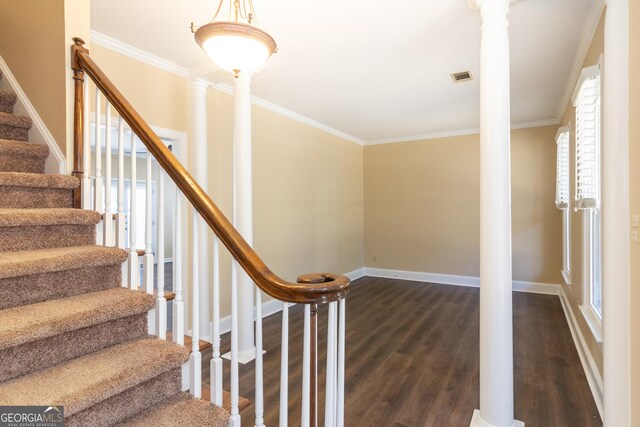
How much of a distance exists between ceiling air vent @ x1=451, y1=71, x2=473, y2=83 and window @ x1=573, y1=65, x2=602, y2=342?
0.97 m

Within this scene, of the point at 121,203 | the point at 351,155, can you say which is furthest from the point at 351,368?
the point at 351,155

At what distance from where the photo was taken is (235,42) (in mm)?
1713

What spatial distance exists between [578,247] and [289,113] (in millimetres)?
3790

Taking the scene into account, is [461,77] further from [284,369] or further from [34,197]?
[34,197]

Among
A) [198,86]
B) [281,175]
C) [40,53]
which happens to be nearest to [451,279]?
[281,175]

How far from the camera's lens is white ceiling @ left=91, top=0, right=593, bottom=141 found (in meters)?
2.33

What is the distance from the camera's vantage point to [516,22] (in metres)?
2.48

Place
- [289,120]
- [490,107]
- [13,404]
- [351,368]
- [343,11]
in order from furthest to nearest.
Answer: [289,120] < [351,368] < [343,11] < [490,107] < [13,404]

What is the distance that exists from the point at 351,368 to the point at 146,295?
202cm

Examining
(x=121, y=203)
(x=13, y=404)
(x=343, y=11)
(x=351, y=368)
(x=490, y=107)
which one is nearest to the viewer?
(x=13, y=404)

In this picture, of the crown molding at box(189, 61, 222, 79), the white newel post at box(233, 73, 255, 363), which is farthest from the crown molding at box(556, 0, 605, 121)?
the crown molding at box(189, 61, 222, 79)

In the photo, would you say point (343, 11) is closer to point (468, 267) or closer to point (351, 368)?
point (351, 368)

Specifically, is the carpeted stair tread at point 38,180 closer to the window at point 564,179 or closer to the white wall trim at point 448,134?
the window at point 564,179

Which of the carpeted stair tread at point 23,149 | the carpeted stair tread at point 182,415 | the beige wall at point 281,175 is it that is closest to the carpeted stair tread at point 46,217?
the carpeted stair tread at point 23,149
